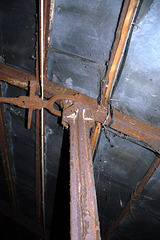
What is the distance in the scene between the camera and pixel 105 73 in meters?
2.30

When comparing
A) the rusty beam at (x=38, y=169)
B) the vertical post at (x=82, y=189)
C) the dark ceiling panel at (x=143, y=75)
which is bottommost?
the rusty beam at (x=38, y=169)

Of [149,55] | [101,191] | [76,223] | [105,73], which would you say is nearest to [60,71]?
[105,73]

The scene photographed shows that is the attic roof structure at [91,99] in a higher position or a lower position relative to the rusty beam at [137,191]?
higher

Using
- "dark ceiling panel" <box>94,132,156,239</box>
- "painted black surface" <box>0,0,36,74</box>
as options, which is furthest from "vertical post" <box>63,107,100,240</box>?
"painted black surface" <box>0,0,36,74</box>

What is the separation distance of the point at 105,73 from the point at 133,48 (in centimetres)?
45

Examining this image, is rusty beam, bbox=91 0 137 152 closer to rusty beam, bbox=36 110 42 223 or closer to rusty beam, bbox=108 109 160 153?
rusty beam, bbox=108 109 160 153

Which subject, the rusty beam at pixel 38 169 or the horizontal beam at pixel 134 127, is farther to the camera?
the rusty beam at pixel 38 169

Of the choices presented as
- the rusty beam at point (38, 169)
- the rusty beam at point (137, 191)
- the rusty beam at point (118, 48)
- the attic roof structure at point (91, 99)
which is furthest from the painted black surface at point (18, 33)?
the rusty beam at point (137, 191)

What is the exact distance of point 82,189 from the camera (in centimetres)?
125

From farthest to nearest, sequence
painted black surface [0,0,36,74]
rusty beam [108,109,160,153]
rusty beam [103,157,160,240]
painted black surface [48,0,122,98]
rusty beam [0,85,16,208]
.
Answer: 1. rusty beam [0,85,16,208]
2. rusty beam [103,157,160,240]
3. painted black surface [0,0,36,74]
4. rusty beam [108,109,160,153]
5. painted black surface [48,0,122,98]

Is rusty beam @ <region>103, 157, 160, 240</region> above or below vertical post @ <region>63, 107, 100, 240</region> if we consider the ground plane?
below

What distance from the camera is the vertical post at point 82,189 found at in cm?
102

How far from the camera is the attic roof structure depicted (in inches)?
73.2

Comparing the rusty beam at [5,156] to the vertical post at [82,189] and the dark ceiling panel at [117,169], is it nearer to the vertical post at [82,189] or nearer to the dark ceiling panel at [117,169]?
the dark ceiling panel at [117,169]
